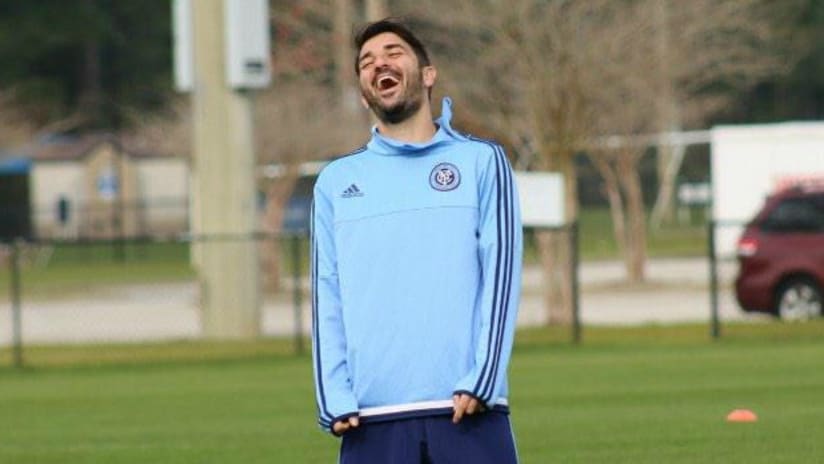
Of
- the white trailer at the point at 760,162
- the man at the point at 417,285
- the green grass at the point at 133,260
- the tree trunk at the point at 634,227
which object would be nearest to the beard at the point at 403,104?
the man at the point at 417,285

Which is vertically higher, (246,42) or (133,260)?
(246,42)

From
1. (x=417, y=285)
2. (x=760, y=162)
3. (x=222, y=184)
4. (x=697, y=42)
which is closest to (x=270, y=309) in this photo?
(x=697, y=42)

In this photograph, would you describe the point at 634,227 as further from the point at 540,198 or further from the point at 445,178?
the point at 445,178

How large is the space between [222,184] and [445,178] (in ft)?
64.1

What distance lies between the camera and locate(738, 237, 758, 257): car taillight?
24.6 m

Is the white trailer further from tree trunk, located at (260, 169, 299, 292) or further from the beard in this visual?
the beard

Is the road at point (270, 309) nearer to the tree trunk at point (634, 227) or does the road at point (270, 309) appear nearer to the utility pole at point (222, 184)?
the tree trunk at point (634, 227)

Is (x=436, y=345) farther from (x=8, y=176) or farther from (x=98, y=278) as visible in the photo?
(x=8, y=176)

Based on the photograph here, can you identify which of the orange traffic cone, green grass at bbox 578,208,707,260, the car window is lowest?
the orange traffic cone

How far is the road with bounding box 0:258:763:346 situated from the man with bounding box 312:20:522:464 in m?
18.8

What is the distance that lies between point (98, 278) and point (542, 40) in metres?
20.7

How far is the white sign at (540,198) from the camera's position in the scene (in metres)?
22.5

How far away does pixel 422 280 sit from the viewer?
5.73 m

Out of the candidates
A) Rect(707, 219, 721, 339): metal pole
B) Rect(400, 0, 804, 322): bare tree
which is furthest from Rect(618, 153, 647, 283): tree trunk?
Rect(707, 219, 721, 339): metal pole
